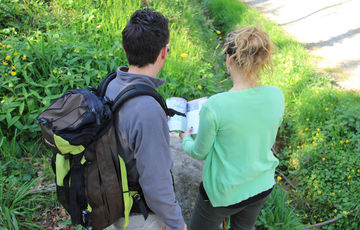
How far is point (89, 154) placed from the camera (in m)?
1.28

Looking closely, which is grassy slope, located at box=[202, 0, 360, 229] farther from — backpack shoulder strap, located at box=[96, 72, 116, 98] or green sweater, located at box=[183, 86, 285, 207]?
backpack shoulder strap, located at box=[96, 72, 116, 98]

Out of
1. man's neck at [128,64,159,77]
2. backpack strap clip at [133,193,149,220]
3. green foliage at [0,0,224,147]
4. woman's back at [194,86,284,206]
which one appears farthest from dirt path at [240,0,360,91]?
backpack strap clip at [133,193,149,220]

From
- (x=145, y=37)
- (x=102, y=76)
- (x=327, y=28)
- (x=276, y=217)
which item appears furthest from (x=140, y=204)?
(x=327, y=28)

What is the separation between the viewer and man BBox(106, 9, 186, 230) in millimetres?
1239

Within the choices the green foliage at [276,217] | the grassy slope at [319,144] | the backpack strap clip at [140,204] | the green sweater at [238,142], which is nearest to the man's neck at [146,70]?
the green sweater at [238,142]

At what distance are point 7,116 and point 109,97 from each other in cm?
159

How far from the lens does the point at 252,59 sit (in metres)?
1.44

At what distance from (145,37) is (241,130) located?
26.3 inches

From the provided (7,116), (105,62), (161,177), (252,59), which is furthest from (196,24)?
(161,177)

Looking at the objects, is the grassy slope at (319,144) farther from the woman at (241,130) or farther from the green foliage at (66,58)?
the woman at (241,130)

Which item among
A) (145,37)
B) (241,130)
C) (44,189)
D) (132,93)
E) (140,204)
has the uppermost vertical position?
(145,37)

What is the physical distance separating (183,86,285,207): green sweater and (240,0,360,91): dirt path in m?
4.06

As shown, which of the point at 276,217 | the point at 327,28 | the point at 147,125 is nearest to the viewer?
the point at 147,125

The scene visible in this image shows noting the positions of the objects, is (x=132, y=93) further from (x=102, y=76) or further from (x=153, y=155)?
(x=102, y=76)
